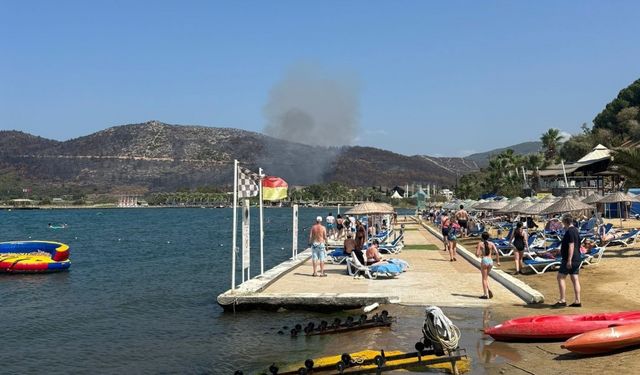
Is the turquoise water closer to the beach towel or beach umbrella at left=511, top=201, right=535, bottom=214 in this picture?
the beach towel

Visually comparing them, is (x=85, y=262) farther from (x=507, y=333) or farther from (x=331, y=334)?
(x=507, y=333)

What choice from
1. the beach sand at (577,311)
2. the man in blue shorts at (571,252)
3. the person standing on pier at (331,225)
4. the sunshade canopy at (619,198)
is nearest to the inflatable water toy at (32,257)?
the person standing on pier at (331,225)

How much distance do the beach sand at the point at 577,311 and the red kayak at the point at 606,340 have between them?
11cm

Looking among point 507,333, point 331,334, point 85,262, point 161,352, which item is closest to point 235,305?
point 161,352

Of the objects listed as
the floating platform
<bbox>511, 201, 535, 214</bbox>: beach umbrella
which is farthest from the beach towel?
<bbox>511, 201, 535, 214</bbox>: beach umbrella

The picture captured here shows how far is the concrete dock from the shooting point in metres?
14.3

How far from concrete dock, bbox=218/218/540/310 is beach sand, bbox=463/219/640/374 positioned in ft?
3.49

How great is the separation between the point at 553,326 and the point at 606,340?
3.84 ft

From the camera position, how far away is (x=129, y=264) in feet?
108

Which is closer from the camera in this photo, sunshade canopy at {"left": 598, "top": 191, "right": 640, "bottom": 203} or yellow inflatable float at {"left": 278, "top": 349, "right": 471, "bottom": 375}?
yellow inflatable float at {"left": 278, "top": 349, "right": 471, "bottom": 375}

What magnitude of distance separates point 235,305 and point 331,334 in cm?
366

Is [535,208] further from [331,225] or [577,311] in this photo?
[577,311]

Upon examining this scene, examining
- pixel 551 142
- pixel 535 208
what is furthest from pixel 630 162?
pixel 551 142

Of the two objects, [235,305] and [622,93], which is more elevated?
[622,93]
